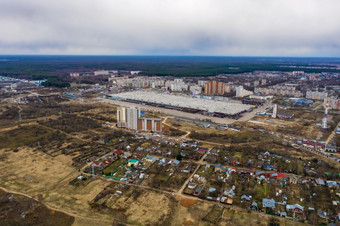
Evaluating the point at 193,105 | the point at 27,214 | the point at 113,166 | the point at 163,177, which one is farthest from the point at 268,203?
the point at 193,105

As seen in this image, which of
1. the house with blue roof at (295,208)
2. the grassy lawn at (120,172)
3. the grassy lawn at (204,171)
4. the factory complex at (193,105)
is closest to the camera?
the house with blue roof at (295,208)

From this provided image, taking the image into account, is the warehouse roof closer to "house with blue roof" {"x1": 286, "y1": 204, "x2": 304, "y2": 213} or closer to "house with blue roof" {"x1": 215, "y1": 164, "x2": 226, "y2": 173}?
"house with blue roof" {"x1": 215, "y1": 164, "x2": 226, "y2": 173}

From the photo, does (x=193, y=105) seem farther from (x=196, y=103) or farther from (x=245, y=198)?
(x=245, y=198)

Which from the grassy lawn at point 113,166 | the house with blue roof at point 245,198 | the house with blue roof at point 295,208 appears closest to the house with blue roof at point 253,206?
the house with blue roof at point 245,198

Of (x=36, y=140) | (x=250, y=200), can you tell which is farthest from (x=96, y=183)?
(x=36, y=140)

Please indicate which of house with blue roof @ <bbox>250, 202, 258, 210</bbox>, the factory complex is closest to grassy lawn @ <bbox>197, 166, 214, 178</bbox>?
house with blue roof @ <bbox>250, 202, 258, 210</bbox>

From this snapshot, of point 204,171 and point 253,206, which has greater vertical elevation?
point 204,171

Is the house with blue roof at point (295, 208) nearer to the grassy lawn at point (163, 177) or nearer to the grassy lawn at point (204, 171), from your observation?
the grassy lawn at point (204, 171)

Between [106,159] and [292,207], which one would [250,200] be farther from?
[106,159]
